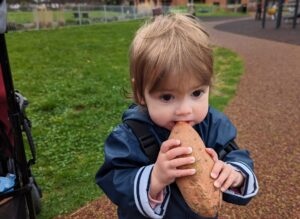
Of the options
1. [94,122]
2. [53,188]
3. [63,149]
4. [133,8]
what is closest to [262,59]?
[94,122]

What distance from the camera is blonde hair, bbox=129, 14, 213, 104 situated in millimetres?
1327

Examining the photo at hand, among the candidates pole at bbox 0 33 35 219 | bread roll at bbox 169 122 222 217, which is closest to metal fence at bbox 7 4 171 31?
pole at bbox 0 33 35 219

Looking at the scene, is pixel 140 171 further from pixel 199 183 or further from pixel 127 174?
pixel 199 183

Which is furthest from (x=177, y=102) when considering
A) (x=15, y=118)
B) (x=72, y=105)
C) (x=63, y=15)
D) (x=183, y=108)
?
(x=63, y=15)

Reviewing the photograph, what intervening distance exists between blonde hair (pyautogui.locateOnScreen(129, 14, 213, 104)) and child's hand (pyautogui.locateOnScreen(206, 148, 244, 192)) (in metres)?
0.30

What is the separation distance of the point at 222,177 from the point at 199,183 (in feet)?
0.40

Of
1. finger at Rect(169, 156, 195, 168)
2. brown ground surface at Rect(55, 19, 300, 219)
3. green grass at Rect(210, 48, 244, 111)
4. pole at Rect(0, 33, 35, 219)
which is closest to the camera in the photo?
finger at Rect(169, 156, 195, 168)

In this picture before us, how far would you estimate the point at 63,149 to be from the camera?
408cm

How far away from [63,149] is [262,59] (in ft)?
25.5

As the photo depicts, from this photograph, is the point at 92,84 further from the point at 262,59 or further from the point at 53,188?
the point at 262,59

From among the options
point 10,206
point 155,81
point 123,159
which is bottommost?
point 10,206

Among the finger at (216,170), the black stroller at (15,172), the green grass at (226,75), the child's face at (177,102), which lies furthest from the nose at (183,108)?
the green grass at (226,75)

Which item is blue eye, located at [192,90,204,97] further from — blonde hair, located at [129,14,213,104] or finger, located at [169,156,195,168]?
finger, located at [169,156,195,168]

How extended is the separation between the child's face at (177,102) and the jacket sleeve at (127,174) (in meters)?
0.16
